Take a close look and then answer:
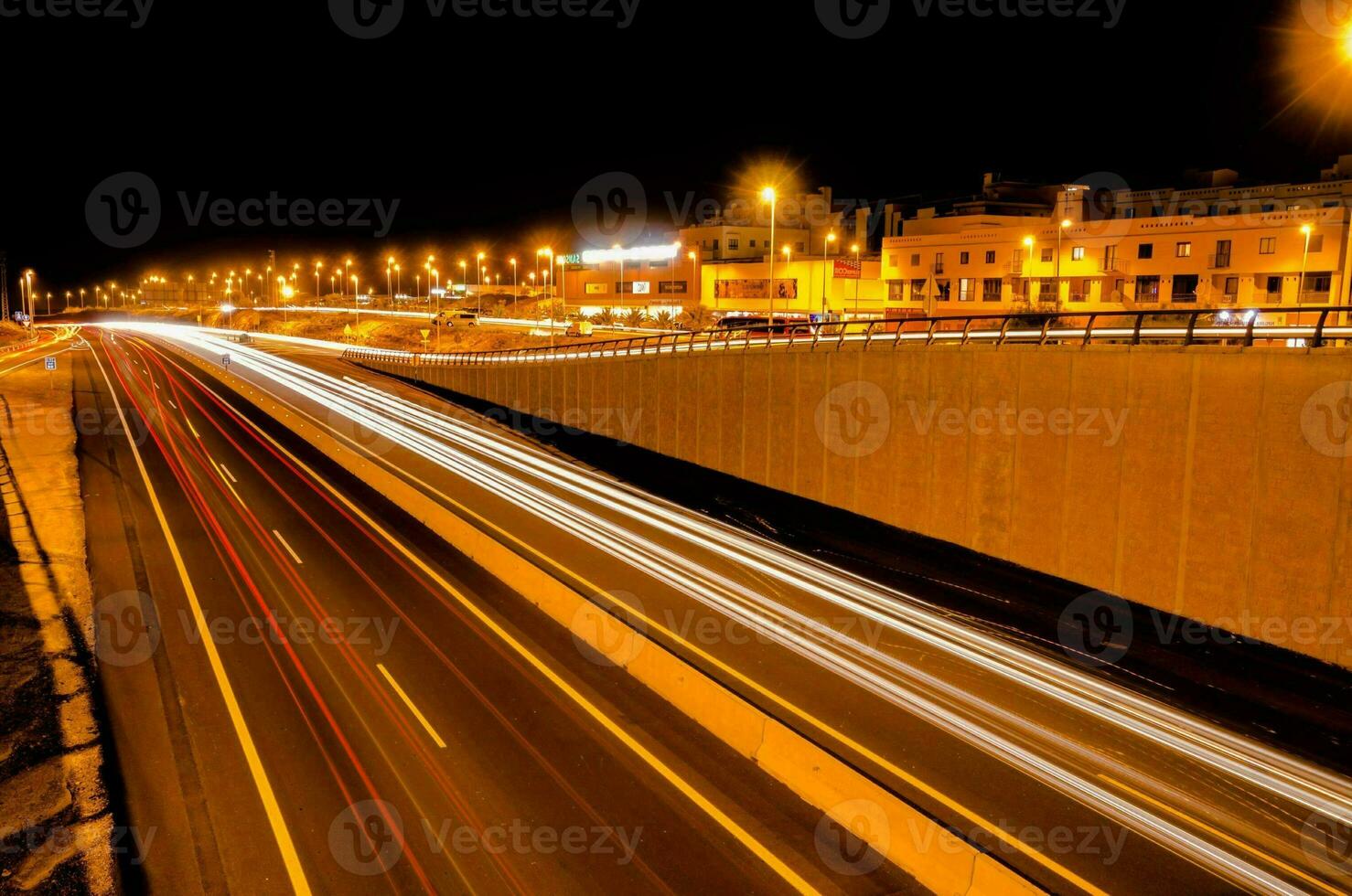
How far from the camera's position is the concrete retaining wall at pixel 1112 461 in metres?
14.1

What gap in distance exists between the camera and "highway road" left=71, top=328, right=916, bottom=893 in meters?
9.06

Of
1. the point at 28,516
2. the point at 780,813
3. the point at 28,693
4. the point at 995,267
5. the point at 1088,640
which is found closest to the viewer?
the point at 780,813

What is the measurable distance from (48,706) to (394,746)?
562 cm

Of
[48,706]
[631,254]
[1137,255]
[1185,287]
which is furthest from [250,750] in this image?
[631,254]

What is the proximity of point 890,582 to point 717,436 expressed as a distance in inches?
460

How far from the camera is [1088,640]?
15039 millimetres

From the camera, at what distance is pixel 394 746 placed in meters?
11.6

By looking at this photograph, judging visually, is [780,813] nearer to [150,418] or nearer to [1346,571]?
[1346,571]

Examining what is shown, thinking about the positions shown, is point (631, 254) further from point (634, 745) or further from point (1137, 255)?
point (634, 745)

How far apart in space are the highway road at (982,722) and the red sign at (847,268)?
39.1m

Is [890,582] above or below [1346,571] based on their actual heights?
below

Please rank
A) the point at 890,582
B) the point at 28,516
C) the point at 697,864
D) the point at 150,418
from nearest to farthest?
1. the point at 697,864
2. the point at 890,582
3. the point at 28,516
4. the point at 150,418

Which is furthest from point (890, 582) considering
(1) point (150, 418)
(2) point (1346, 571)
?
(1) point (150, 418)

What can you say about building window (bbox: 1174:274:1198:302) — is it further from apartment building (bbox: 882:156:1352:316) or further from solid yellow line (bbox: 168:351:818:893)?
solid yellow line (bbox: 168:351:818:893)
